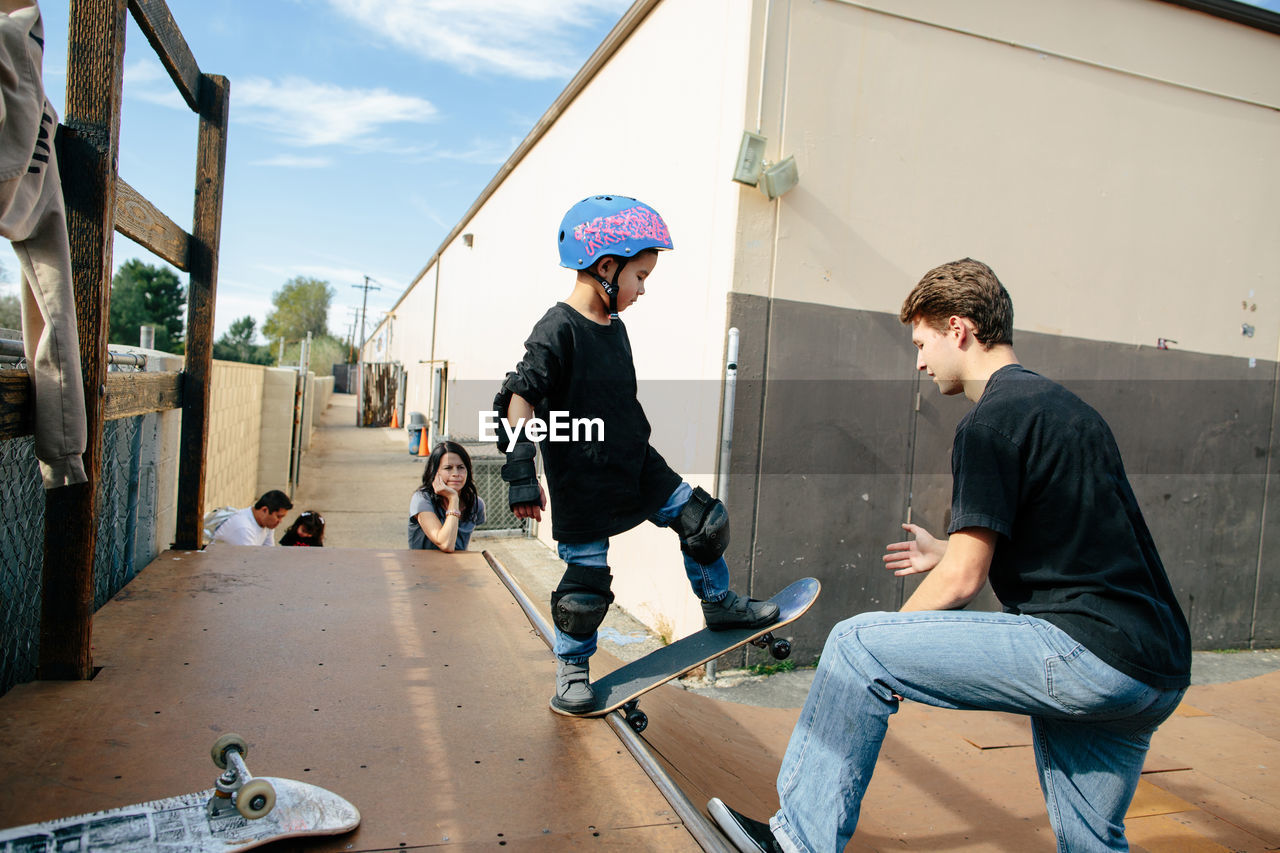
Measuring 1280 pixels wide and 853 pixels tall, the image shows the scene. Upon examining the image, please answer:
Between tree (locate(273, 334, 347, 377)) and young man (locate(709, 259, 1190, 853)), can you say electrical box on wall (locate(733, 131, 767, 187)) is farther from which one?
tree (locate(273, 334, 347, 377))

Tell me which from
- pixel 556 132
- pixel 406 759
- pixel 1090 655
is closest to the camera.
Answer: pixel 1090 655

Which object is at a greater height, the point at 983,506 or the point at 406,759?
the point at 983,506

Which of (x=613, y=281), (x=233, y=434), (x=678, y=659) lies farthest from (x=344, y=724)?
(x=233, y=434)

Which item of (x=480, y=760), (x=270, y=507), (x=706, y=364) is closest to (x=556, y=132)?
(x=706, y=364)

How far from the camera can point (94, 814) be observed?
5.47 feet

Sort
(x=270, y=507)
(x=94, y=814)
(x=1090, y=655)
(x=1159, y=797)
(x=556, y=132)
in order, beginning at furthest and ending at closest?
(x=556, y=132) < (x=270, y=507) < (x=1159, y=797) < (x=1090, y=655) < (x=94, y=814)

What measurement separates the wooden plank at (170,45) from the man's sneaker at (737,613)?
9.97ft

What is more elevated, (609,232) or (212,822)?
(609,232)

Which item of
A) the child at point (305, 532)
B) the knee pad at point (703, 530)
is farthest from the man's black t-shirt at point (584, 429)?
the child at point (305, 532)

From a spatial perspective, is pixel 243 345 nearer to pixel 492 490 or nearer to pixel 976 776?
pixel 492 490

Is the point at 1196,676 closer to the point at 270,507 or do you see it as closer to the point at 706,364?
the point at 706,364

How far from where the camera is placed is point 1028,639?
5.92 feet

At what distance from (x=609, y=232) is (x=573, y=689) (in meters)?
1.54

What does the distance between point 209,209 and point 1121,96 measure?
264 inches
